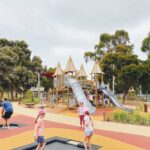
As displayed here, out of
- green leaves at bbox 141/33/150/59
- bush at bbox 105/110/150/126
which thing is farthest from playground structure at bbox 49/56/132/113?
green leaves at bbox 141/33/150/59

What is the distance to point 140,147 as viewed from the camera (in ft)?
36.2

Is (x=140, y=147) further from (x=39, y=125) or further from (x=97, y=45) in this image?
(x=97, y=45)

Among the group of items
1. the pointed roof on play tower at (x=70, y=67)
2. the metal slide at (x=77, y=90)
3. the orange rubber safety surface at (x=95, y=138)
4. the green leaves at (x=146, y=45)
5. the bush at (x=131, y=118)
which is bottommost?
the orange rubber safety surface at (x=95, y=138)

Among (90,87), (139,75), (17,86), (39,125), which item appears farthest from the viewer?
(17,86)

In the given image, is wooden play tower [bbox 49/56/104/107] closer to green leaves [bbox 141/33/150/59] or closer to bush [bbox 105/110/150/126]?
bush [bbox 105/110/150/126]

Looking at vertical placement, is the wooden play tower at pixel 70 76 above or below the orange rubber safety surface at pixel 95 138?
above

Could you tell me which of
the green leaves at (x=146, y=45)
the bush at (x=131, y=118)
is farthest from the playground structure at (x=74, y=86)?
the green leaves at (x=146, y=45)

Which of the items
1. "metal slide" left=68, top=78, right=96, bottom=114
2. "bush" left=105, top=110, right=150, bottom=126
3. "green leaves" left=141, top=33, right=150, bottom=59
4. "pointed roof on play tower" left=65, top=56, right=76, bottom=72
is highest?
"green leaves" left=141, top=33, right=150, bottom=59

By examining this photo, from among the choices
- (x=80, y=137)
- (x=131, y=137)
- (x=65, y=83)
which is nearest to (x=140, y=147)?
(x=131, y=137)

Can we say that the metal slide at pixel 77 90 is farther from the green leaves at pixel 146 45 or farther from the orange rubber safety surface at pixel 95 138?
the green leaves at pixel 146 45

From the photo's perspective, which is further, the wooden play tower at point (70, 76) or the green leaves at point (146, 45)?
the green leaves at point (146, 45)

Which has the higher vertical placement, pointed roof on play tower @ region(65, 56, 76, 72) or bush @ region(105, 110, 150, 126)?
pointed roof on play tower @ region(65, 56, 76, 72)

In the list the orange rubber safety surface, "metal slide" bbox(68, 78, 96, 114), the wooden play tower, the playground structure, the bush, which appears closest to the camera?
the orange rubber safety surface

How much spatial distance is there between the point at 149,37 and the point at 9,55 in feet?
75.1
